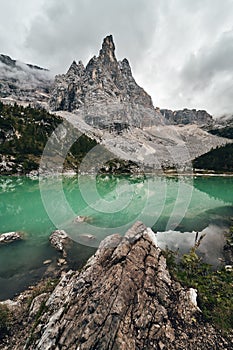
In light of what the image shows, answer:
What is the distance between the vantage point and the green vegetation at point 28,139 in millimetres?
92625

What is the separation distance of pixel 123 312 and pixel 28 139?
373 feet

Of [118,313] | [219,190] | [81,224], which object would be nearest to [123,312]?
[118,313]

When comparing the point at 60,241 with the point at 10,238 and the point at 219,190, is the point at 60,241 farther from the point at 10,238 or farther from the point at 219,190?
the point at 219,190

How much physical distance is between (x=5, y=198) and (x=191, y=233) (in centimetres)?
3718

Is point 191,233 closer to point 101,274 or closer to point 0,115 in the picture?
point 101,274

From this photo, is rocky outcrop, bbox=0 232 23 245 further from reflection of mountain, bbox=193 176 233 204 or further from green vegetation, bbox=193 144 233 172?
green vegetation, bbox=193 144 233 172

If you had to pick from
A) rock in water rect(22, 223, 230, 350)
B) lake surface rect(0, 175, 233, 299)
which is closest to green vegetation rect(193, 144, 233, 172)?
lake surface rect(0, 175, 233, 299)

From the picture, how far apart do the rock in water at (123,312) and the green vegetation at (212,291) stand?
0.45 meters

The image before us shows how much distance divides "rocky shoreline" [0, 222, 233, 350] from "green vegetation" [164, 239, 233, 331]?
38 cm

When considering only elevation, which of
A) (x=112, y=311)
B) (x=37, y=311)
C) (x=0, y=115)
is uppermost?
(x=0, y=115)

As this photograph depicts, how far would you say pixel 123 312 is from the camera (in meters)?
7.08

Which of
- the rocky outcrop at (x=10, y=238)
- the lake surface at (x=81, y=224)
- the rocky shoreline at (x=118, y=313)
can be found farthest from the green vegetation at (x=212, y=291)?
the rocky outcrop at (x=10, y=238)

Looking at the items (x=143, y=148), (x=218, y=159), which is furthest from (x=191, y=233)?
(x=143, y=148)

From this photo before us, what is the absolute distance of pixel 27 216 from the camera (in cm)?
3086
